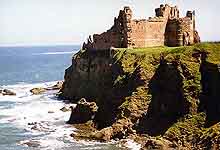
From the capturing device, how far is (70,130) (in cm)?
7706

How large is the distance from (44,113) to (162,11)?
100 ft

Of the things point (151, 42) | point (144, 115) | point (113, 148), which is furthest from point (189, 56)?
point (151, 42)

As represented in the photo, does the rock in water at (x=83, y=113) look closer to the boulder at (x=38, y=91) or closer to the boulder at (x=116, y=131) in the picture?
the boulder at (x=116, y=131)

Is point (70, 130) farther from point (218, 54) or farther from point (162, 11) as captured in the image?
point (162, 11)

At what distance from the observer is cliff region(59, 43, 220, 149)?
2662 inches

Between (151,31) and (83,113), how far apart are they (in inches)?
1035

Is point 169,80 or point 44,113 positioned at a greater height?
point 169,80

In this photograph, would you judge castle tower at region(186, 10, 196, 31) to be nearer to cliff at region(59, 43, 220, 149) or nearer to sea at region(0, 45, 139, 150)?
cliff at region(59, 43, 220, 149)

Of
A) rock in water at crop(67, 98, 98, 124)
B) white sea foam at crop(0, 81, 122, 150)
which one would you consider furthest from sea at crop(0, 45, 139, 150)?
rock in water at crop(67, 98, 98, 124)

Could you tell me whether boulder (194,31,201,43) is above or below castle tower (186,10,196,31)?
below

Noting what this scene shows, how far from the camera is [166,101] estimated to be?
74188 millimetres

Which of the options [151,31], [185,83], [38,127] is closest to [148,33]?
[151,31]

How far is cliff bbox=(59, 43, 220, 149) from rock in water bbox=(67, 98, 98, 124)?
0.65 metres

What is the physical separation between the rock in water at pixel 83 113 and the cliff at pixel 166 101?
654 millimetres
